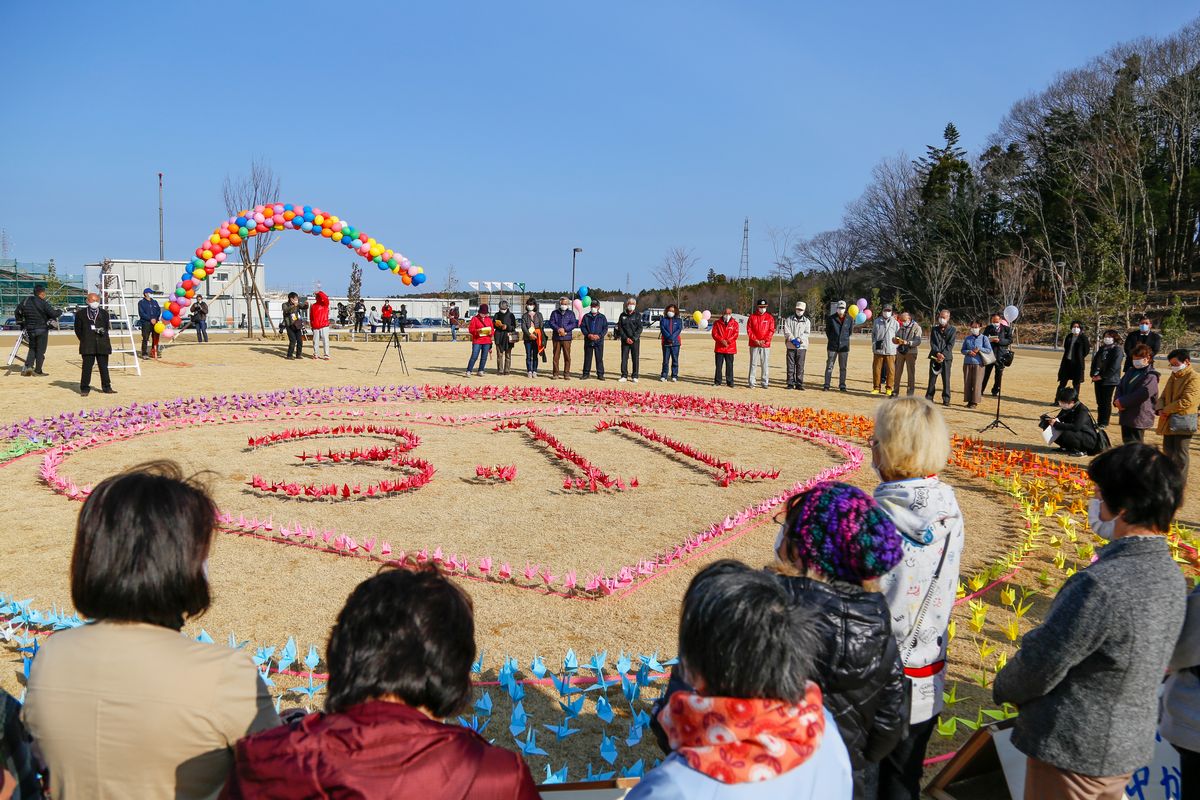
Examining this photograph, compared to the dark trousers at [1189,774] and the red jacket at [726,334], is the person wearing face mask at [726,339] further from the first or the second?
the dark trousers at [1189,774]

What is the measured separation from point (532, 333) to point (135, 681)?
16493mm

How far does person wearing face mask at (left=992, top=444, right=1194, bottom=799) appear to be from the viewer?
2316mm

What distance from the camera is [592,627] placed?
194 inches

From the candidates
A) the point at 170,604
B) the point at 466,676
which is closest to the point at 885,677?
the point at 466,676

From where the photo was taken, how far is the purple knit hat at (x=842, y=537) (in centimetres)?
213

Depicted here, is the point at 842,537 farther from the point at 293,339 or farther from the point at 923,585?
the point at 293,339

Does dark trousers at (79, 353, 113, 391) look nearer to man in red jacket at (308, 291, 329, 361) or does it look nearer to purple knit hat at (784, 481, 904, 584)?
man in red jacket at (308, 291, 329, 361)

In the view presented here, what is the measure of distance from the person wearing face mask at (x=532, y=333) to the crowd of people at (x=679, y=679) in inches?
612

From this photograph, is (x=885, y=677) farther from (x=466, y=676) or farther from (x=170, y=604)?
(x=170, y=604)

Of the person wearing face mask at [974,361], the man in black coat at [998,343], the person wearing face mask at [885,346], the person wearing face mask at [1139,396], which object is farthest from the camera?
the person wearing face mask at [885,346]

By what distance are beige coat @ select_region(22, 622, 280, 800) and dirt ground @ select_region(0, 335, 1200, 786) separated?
40.0 inches

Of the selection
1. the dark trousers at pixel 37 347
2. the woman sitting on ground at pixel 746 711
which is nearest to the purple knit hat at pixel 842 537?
the woman sitting on ground at pixel 746 711

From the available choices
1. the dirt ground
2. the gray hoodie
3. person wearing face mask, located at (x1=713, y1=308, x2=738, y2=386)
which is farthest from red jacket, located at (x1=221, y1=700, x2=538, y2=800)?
person wearing face mask, located at (x1=713, y1=308, x2=738, y2=386)

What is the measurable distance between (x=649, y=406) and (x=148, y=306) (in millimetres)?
15328
